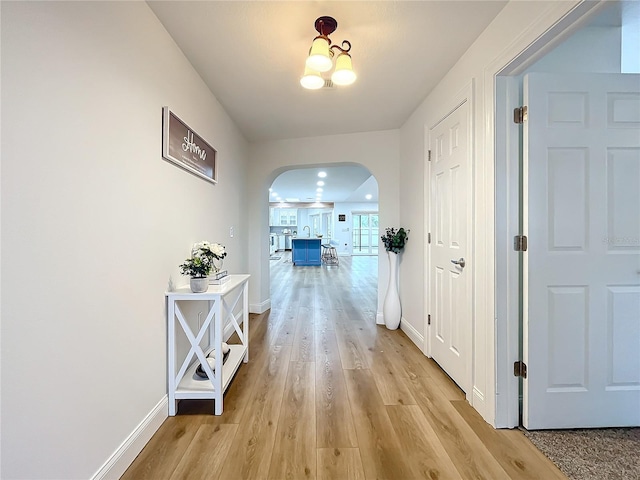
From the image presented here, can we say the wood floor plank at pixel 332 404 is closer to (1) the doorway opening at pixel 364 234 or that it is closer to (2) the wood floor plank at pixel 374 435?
(2) the wood floor plank at pixel 374 435

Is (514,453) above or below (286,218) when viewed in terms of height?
below

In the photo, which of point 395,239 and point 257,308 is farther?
point 257,308

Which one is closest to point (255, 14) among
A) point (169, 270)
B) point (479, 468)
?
point (169, 270)

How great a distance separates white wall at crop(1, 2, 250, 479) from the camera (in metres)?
0.91

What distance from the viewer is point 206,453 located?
4.93 feet

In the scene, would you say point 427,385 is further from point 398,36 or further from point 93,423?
point 398,36

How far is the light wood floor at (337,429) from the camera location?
1.40 meters

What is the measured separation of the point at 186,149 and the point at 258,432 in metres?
1.90

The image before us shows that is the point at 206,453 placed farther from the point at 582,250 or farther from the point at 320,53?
the point at 582,250

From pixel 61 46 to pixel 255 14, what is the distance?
1020mm

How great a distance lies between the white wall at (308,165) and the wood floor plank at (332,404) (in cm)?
135

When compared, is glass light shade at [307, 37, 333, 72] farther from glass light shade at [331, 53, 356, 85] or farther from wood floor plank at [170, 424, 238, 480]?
wood floor plank at [170, 424, 238, 480]

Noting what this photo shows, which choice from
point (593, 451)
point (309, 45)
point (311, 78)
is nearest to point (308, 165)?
point (309, 45)

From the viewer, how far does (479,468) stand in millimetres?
1411
